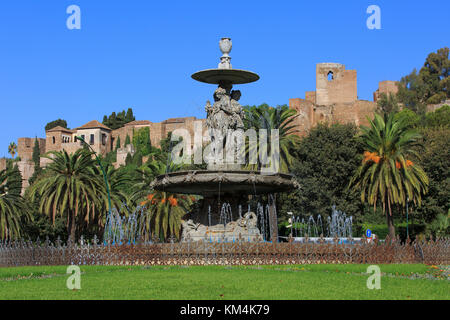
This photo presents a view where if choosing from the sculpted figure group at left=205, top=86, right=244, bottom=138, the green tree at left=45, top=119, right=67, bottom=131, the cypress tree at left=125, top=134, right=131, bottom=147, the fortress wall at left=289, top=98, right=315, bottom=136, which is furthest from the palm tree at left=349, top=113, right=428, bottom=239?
the green tree at left=45, top=119, right=67, bottom=131

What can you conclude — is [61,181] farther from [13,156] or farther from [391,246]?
[13,156]

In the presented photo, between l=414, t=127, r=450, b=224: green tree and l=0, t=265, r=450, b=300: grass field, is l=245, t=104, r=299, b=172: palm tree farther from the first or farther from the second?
l=0, t=265, r=450, b=300: grass field

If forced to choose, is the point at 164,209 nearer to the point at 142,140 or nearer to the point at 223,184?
the point at 223,184

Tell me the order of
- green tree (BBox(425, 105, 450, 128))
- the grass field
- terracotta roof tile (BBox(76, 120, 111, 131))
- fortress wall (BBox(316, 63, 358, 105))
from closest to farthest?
the grass field < green tree (BBox(425, 105, 450, 128)) < fortress wall (BBox(316, 63, 358, 105)) < terracotta roof tile (BBox(76, 120, 111, 131))

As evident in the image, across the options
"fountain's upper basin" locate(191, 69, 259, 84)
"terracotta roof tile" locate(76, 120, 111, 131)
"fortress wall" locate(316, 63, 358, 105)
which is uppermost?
"fortress wall" locate(316, 63, 358, 105)

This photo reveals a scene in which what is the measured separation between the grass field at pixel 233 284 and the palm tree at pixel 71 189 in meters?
20.6

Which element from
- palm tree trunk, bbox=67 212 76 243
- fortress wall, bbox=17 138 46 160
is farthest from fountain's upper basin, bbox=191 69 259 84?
fortress wall, bbox=17 138 46 160

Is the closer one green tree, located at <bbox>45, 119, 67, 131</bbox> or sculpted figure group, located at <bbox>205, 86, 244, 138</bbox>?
sculpted figure group, located at <bbox>205, 86, 244, 138</bbox>

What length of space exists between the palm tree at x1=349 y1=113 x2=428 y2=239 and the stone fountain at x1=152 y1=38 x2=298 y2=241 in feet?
49.2

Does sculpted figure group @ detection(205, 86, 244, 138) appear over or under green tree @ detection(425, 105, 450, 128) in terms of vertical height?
Result: under

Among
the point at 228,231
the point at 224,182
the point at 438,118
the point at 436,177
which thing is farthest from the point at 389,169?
the point at 438,118

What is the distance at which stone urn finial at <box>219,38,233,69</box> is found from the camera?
2080cm

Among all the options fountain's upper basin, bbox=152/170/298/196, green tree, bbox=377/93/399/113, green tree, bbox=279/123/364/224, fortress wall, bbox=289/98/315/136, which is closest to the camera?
fountain's upper basin, bbox=152/170/298/196
